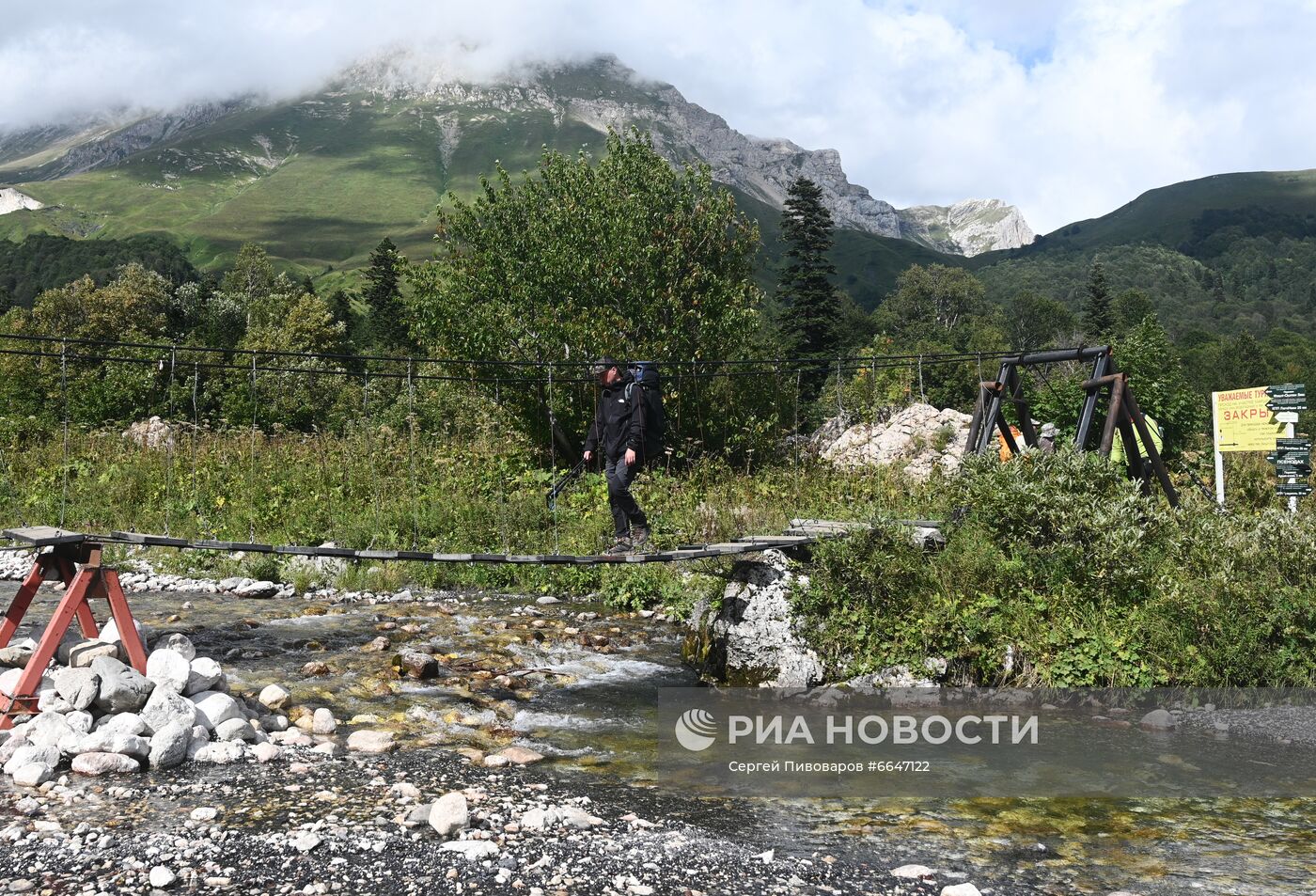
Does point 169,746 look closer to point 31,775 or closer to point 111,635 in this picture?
point 31,775

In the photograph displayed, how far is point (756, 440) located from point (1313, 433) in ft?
135

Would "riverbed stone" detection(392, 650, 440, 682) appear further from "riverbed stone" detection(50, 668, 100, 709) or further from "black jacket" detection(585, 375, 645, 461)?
"riverbed stone" detection(50, 668, 100, 709)

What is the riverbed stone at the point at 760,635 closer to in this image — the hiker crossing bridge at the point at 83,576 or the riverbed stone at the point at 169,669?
the hiker crossing bridge at the point at 83,576

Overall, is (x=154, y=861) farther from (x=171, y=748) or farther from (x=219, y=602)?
(x=219, y=602)

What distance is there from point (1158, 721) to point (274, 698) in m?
7.87

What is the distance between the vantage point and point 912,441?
1748 centimetres

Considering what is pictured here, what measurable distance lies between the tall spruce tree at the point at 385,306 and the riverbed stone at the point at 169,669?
5924 centimetres

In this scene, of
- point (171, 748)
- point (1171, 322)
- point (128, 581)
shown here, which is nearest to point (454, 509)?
point (128, 581)

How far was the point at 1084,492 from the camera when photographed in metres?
10.2

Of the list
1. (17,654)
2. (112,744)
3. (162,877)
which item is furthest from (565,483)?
(162,877)

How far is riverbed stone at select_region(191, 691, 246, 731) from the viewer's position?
736 cm

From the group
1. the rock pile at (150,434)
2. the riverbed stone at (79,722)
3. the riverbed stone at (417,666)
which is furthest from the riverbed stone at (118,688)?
the rock pile at (150,434)

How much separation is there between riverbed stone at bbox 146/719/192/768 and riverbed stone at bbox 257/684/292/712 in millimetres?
1263

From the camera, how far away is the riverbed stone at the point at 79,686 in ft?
23.3
